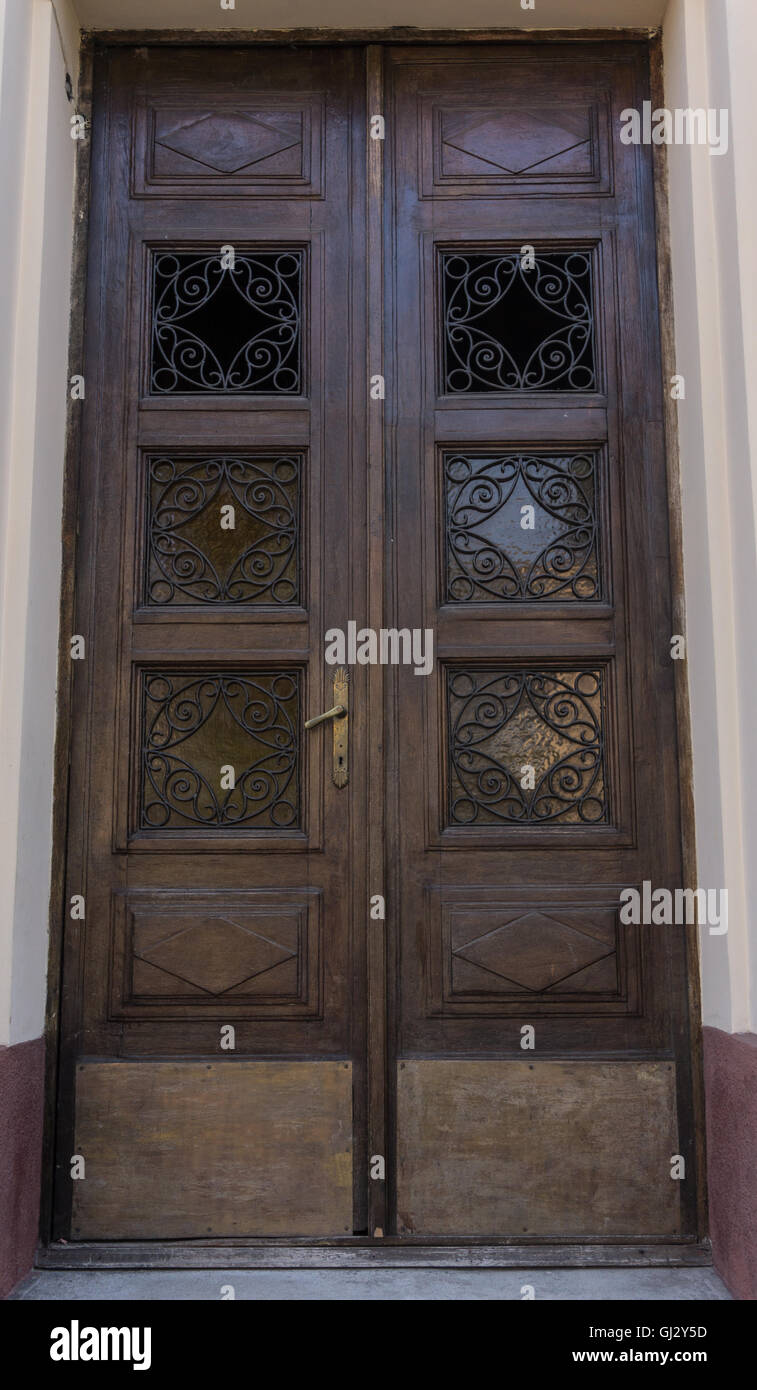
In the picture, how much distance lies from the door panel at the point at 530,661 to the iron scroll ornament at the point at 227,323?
333 millimetres

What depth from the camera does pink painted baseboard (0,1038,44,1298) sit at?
3.20 meters

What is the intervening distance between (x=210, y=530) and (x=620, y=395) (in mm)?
1329

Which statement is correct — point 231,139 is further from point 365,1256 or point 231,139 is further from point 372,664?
point 365,1256

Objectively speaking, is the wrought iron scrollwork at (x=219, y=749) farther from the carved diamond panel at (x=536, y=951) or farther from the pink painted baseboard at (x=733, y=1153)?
the pink painted baseboard at (x=733, y=1153)

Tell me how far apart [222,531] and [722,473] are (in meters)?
1.48

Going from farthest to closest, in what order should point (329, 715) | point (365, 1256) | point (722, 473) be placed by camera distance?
point (329, 715)
point (722, 473)
point (365, 1256)

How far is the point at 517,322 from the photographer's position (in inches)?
158

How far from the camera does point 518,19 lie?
4059 mm

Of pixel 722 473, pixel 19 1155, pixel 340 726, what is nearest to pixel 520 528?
pixel 722 473

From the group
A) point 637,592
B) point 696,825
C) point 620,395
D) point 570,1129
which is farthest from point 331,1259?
point 620,395

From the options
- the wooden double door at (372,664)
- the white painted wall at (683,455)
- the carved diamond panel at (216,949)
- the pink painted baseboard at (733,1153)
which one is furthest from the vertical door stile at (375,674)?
the pink painted baseboard at (733,1153)
